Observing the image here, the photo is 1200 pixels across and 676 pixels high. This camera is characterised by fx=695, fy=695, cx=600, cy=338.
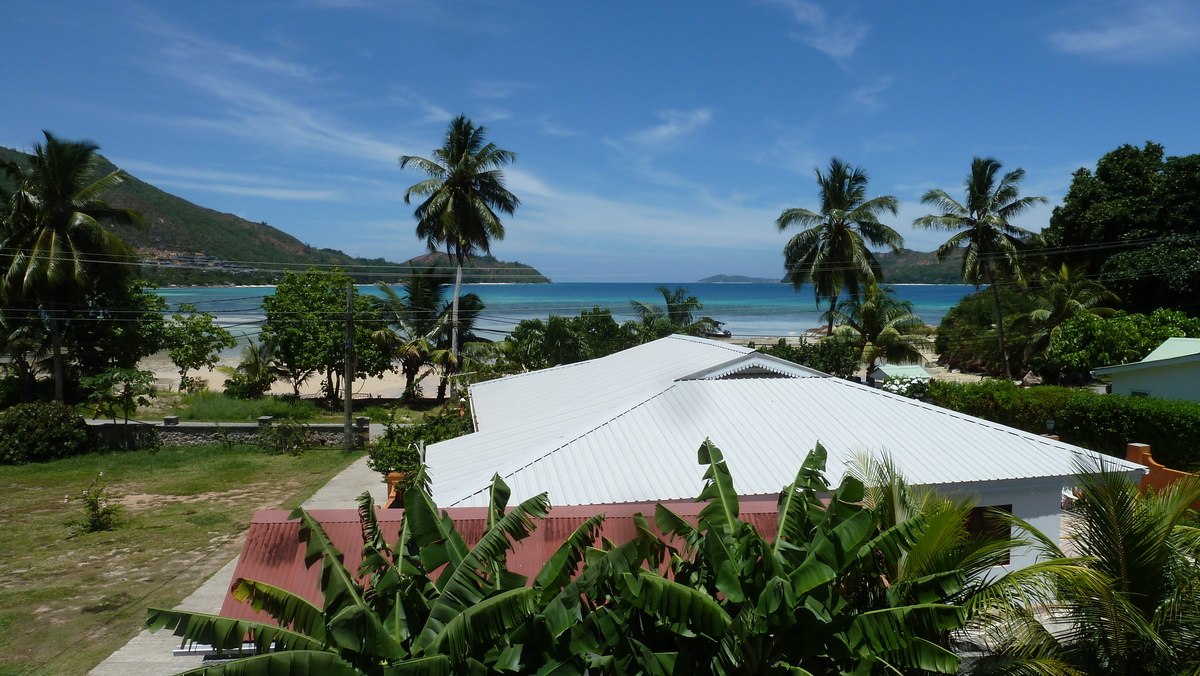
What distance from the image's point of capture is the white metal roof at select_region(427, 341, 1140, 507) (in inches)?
379

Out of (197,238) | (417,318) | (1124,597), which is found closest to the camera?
(1124,597)

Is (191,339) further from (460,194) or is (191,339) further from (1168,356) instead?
(1168,356)

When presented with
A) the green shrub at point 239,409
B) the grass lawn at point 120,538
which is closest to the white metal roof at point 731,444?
the grass lawn at point 120,538

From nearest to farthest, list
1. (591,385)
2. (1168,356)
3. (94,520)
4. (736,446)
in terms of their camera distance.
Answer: (736,446) < (94,520) < (591,385) < (1168,356)

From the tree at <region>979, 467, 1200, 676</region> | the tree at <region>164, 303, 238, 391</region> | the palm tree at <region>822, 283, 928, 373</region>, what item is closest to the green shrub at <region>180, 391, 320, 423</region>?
the tree at <region>164, 303, 238, 391</region>

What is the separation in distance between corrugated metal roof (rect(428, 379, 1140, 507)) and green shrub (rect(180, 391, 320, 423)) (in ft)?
58.1

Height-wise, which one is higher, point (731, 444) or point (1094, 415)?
point (731, 444)

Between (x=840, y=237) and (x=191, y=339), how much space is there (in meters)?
29.8

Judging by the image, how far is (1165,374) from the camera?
19.4 meters

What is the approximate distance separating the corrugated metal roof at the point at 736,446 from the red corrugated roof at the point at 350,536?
47.6 inches

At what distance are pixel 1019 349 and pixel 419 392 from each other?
1278 inches

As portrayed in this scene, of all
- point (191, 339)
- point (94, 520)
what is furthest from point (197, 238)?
point (94, 520)

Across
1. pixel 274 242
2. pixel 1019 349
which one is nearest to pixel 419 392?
pixel 1019 349

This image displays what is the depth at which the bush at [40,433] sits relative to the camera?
20.8m
